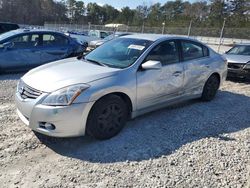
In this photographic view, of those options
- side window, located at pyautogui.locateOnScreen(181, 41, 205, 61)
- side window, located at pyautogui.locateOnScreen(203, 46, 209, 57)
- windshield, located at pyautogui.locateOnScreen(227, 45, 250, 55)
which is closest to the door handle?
side window, located at pyautogui.locateOnScreen(181, 41, 205, 61)

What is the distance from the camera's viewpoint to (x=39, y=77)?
4117mm

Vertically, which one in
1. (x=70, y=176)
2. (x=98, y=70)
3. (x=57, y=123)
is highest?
(x=98, y=70)

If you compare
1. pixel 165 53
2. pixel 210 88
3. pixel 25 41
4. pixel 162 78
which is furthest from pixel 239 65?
pixel 25 41

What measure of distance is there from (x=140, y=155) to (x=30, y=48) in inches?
249

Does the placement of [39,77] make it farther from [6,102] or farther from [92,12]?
[92,12]

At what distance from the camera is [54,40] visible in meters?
9.50

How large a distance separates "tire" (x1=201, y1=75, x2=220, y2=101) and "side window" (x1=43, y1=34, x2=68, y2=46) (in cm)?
547

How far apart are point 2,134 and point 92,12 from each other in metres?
97.3

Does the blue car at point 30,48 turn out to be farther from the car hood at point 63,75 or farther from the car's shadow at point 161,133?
the car's shadow at point 161,133

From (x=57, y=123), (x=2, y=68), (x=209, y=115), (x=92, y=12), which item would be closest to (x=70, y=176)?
(x=57, y=123)

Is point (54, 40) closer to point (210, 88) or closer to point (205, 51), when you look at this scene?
point (205, 51)

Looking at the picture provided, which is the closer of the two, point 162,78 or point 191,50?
point 162,78

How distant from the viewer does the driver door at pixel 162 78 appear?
451cm

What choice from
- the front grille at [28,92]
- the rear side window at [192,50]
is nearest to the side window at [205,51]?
the rear side window at [192,50]
